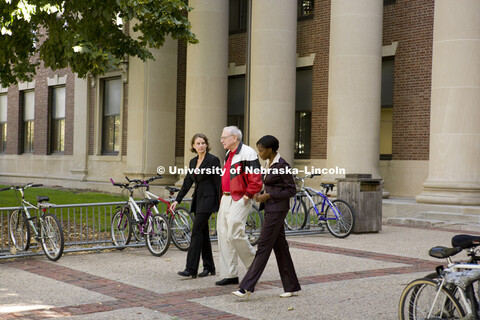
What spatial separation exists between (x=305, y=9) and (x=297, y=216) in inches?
414

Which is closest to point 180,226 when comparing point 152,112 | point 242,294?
point 242,294

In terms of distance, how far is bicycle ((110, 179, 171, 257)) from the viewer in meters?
10.5

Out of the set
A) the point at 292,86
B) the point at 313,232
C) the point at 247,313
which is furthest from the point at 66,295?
the point at 292,86

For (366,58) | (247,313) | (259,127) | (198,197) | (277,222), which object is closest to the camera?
(247,313)

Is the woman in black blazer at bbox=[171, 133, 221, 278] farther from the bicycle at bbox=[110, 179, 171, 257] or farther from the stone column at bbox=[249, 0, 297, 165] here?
the stone column at bbox=[249, 0, 297, 165]

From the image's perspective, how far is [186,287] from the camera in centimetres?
812

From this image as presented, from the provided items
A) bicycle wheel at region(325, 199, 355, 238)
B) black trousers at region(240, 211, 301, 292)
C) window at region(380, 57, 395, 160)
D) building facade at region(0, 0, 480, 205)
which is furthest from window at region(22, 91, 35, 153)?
black trousers at region(240, 211, 301, 292)

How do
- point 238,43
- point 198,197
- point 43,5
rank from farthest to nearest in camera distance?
1. point 238,43
2. point 43,5
3. point 198,197

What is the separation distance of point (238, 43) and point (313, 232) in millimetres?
11981

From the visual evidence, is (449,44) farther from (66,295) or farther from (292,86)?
(66,295)

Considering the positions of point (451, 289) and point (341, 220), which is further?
point (341, 220)

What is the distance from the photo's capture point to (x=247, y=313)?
6.74 meters

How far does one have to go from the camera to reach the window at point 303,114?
874 inches

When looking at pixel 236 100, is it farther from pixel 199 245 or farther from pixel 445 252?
pixel 445 252
